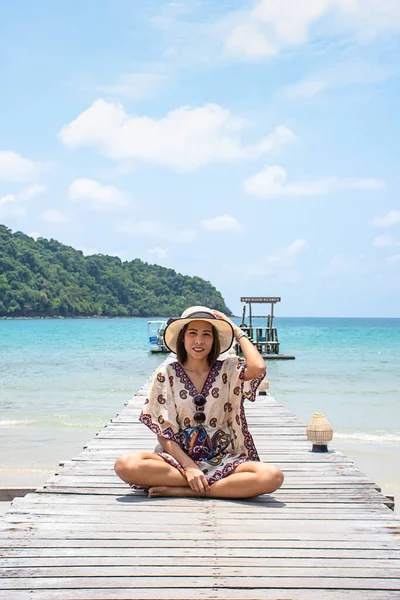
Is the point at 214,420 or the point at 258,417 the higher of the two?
the point at 214,420

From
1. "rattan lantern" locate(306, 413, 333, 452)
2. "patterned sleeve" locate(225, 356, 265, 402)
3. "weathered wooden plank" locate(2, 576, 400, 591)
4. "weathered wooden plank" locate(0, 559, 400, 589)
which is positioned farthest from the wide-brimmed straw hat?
"rattan lantern" locate(306, 413, 333, 452)

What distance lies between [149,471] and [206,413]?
55 centimetres

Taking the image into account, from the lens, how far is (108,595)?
2932mm

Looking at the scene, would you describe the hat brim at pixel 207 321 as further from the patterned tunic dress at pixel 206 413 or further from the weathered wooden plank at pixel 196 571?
the weathered wooden plank at pixel 196 571

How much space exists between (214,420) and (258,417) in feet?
14.1

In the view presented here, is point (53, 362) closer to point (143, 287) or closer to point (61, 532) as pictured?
point (61, 532)

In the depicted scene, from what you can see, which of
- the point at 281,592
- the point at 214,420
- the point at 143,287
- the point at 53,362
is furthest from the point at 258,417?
the point at 143,287

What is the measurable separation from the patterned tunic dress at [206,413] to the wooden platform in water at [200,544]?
0.32 meters

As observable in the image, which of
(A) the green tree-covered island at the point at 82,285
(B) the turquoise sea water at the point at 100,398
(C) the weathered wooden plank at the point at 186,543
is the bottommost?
(B) the turquoise sea water at the point at 100,398

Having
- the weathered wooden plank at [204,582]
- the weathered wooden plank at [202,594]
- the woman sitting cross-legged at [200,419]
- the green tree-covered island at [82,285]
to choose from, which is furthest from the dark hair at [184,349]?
the green tree-covered island at [82,285]

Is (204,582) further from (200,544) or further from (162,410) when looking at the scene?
(162,410)

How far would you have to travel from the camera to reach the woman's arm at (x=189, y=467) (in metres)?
4.40

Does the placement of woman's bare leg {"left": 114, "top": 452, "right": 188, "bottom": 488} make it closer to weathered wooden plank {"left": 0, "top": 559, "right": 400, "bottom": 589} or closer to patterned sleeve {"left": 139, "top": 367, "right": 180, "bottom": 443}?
patterned sleeve {"left": 139, "top": 367, "right": 180, "bottom": 443}

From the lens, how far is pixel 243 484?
4.39 m
